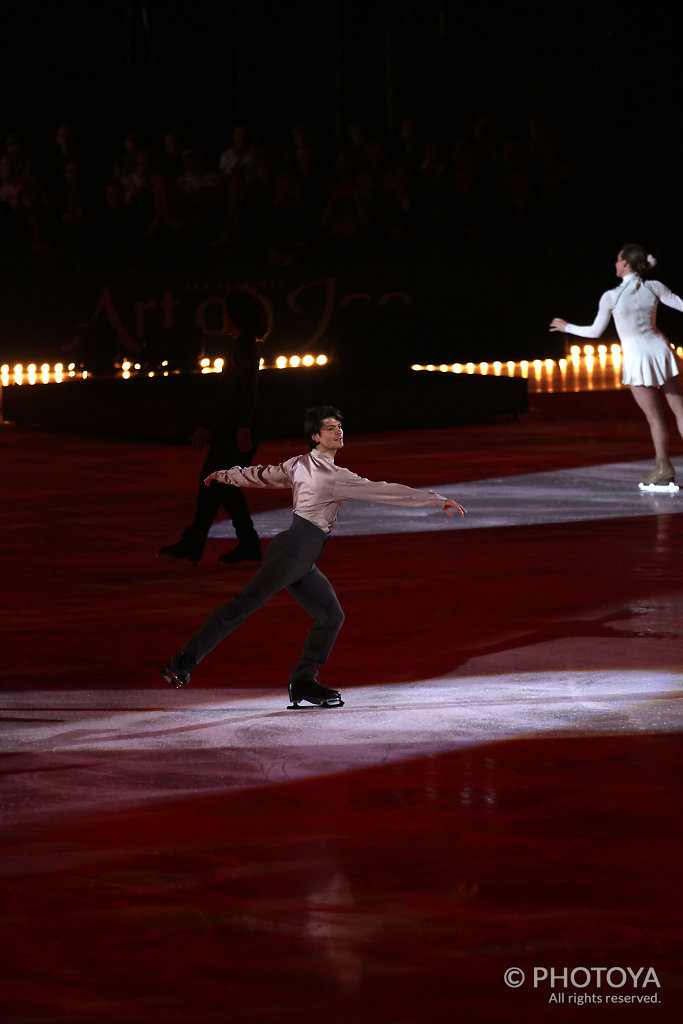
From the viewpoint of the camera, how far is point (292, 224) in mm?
22344

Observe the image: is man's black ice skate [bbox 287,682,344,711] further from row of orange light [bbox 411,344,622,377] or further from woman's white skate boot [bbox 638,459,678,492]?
row of orange light [bbox 411,344,622,377]

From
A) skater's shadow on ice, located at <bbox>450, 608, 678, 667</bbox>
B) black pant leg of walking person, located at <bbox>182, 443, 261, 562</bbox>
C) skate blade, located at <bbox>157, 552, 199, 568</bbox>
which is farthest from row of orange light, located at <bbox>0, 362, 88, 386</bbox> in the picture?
skater's shadow on ice, located at <bbox>450, 608, 678, 667</bbox>

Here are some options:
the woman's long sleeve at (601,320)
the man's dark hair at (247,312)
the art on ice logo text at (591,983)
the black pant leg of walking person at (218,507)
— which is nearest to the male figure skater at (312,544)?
the art on ice logo text at (591,983)

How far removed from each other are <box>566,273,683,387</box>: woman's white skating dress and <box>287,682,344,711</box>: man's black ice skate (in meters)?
6.70

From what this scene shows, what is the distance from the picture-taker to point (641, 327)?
13.0 metres

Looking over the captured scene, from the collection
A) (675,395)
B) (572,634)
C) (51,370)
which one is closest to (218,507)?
(572,634)

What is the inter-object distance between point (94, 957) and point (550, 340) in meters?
20.2

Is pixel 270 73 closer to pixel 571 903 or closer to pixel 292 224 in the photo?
pixel 292 224

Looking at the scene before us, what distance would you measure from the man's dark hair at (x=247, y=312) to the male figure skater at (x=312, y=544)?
3.12 m

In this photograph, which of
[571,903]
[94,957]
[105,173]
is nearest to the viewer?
[94,957]

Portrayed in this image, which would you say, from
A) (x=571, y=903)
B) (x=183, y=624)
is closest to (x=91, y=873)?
(x=571, y=903)

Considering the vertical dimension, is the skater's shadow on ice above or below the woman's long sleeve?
below

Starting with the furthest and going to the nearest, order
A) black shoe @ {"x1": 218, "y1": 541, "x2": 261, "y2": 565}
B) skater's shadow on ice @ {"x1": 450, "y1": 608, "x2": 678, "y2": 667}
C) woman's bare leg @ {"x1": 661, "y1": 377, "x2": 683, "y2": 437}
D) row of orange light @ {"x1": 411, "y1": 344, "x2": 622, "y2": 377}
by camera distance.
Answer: row of orange light @ {"x1": 411, "y1": 344, "x2": 622, "y2": 377} < woman's bare leg @ {"x1": 661, "y1": 377, "x2": 683, "y2": 437} < black shoe @ {"x1": 218, "y1": 541, "x2": 261, "y2": 565} < skater's shadow on ice @ {"x1": 450, "y1": 608, "x2": 678, "y2": 667}

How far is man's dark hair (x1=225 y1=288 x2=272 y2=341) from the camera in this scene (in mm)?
9719
